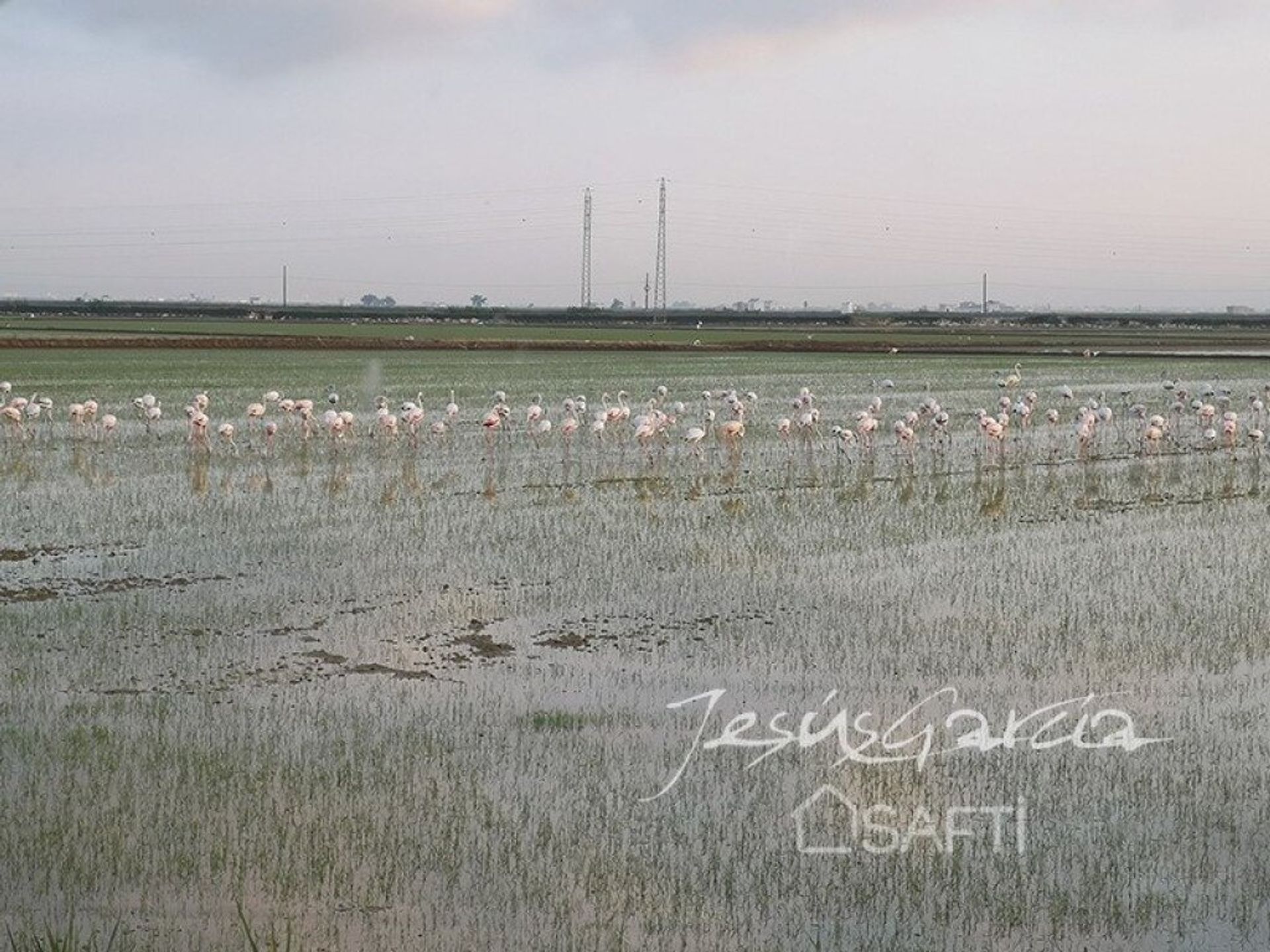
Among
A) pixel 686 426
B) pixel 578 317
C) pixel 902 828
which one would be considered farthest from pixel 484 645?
pixel 578 317

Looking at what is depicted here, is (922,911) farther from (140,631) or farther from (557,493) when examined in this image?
(557,493)

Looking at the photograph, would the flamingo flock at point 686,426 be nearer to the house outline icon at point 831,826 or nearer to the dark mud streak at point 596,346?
the house outline icon at point 831,826

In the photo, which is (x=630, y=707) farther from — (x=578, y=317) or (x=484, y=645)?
(x=578, y=317)

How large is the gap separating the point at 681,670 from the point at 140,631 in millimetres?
4151

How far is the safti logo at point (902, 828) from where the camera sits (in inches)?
297

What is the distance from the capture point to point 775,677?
10852 mm

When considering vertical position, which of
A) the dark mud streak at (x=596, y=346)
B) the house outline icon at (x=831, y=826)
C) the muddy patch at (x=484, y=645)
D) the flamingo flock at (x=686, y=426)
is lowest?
the house outline icon at (x=831, y=826)

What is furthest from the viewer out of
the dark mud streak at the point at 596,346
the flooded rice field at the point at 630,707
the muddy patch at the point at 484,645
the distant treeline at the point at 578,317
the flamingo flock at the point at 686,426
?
the distant treeline at the point at 578,317

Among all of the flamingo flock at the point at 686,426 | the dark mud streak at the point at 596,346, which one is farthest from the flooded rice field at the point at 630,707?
the dark mud streak at the point at 596,346

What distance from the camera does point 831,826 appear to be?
7.84 m

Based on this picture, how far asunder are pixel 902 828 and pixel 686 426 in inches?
883

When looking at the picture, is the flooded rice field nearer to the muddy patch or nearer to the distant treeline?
the muddy patch

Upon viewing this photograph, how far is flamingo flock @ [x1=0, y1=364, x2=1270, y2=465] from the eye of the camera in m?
25.1

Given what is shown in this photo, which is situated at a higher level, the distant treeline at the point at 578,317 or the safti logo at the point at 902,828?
the distant treeline at the point at 578,317
